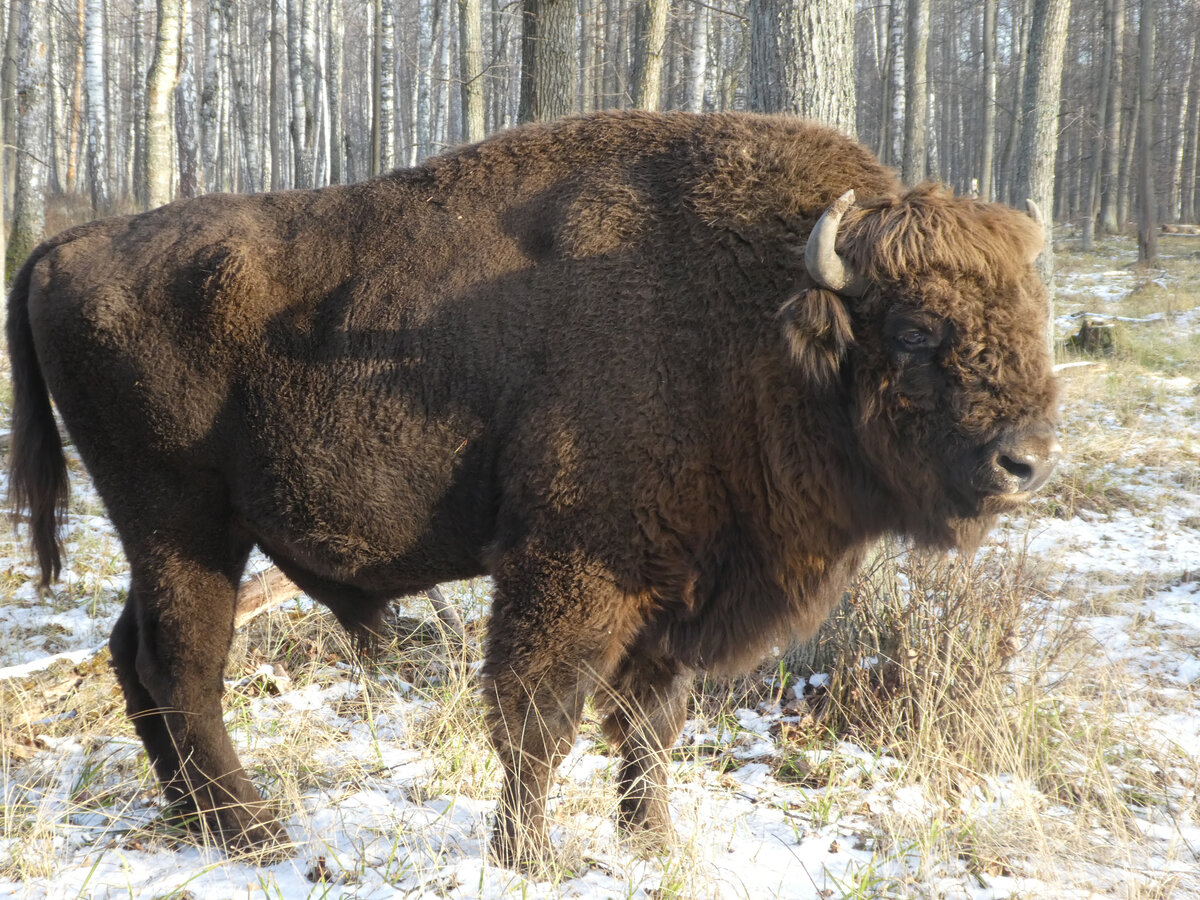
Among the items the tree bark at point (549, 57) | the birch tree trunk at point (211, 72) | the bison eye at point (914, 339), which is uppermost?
the birch tree trunk at point (211, 72)

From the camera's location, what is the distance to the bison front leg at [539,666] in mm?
3107

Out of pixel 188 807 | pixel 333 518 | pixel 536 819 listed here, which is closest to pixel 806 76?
pixel 333 518

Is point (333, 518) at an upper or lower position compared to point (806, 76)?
lower

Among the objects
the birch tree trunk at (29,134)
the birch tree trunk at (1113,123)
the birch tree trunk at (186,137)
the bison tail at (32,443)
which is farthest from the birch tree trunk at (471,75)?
the birch tree trunk at (1113,123)

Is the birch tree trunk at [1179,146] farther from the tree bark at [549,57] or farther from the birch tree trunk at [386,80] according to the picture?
the tree bark at [549,57]

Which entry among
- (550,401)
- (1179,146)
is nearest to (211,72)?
(550,401)

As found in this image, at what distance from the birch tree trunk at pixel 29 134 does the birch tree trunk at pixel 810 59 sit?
1273cm

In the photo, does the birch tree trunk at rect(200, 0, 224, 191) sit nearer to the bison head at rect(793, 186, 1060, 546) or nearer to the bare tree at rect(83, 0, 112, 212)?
the bare tree at rect(83, 0, 112, 212)

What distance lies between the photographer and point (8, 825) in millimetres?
3229

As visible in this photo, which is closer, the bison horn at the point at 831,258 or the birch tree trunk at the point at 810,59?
the bison horn at the point at 831,258

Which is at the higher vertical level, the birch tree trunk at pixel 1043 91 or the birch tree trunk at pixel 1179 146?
the birch tree trunk at pixel 1179 146

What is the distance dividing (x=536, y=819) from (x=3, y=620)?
3.66 meters

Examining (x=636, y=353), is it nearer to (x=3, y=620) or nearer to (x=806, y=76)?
(x=806, y=76)

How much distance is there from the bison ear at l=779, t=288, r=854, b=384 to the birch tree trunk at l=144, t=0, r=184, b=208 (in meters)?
9.40
